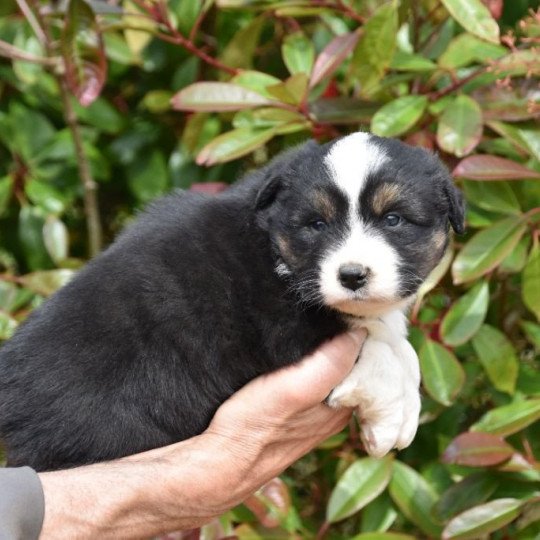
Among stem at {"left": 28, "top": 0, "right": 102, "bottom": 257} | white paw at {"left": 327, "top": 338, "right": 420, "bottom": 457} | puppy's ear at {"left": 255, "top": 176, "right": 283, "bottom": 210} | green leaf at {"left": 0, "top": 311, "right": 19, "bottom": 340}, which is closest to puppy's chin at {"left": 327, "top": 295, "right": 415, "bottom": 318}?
white paw at {"left": 327, "top": 338, "right": 420, "bottom": 457}

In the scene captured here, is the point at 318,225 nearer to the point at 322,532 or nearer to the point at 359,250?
the point at 359,250

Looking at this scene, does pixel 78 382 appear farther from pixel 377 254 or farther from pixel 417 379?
pixel 417 379

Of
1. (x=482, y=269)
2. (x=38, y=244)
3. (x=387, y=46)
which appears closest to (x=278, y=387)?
(x=482, y=269)

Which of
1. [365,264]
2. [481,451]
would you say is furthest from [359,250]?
[481,451]

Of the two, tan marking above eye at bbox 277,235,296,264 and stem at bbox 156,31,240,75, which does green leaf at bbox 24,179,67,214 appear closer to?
stem at bbox 156,31,240,75

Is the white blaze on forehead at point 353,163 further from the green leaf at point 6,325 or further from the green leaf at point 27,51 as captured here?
the green leaf at point 27,51
